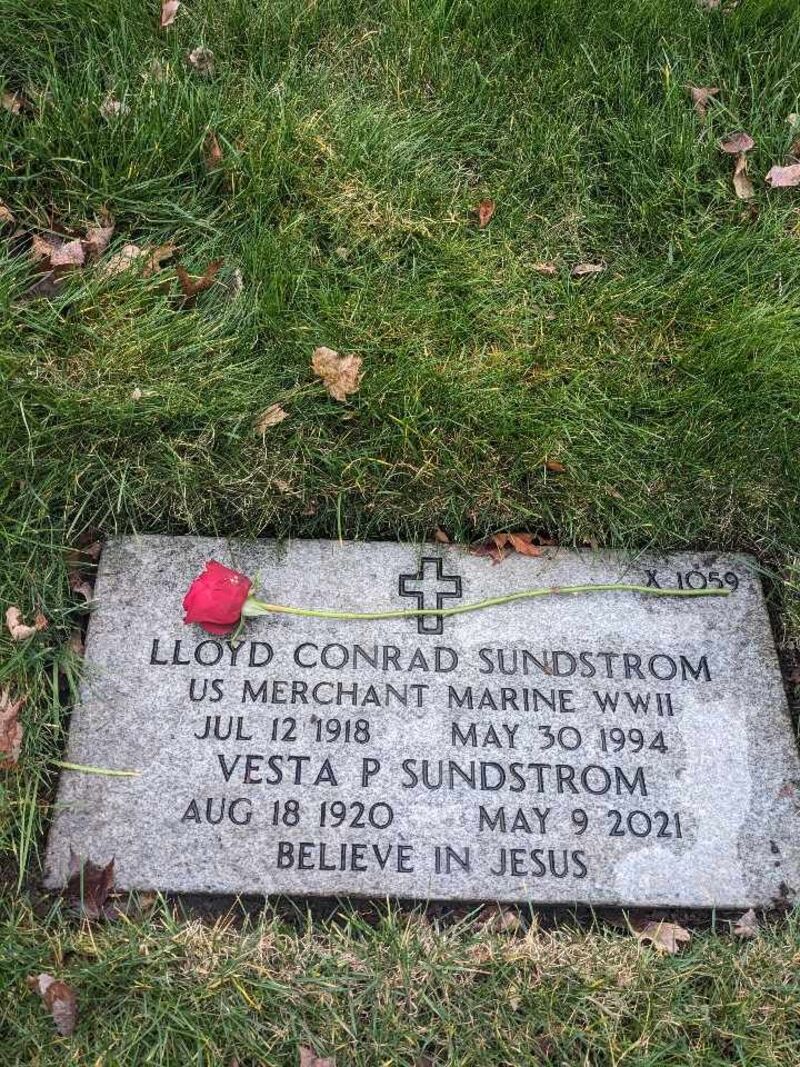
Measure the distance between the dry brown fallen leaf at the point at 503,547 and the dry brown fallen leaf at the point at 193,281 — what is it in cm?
110

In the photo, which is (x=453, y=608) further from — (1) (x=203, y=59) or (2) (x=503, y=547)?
(1) (x=203, y=59)

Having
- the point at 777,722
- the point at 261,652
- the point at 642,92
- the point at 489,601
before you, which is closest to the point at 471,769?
the point at 489,601

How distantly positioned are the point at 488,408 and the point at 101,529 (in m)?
1.10

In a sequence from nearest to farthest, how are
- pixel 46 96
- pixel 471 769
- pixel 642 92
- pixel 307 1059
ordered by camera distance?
pixel 307 1059 < pixel 471 769 < pixel 46 96 < pixel 642 92

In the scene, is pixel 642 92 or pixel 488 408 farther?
pixel 642 92

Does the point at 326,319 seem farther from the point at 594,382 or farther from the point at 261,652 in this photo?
the point at 261,652

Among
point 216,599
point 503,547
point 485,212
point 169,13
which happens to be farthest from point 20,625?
point 169,13

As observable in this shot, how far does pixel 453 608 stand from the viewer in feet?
8.06

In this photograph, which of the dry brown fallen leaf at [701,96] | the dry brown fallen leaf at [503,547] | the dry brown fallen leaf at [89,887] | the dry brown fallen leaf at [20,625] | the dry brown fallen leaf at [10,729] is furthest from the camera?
the dry brown fallen leaf at [701,96]

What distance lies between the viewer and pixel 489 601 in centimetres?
A: 247

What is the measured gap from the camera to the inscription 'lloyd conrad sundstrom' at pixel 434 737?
2.19 metres

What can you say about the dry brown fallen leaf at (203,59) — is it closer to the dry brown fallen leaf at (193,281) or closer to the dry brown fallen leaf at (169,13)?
the dry brown fallen leaf at (169,13)

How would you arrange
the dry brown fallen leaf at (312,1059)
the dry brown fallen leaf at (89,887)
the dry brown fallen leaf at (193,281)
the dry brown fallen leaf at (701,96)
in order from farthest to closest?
the dry brown fallen leaf at (701,96)
the dry brown fallen leaf at (193,281)
the dry brown fallen leaf at (89,887)
the dry brown fallen leaf at (312,1059)

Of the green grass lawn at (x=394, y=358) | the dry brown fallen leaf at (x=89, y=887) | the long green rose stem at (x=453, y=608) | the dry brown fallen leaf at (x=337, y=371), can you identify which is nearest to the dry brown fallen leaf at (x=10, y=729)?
the green grass lawn at (x=394, y=358)
